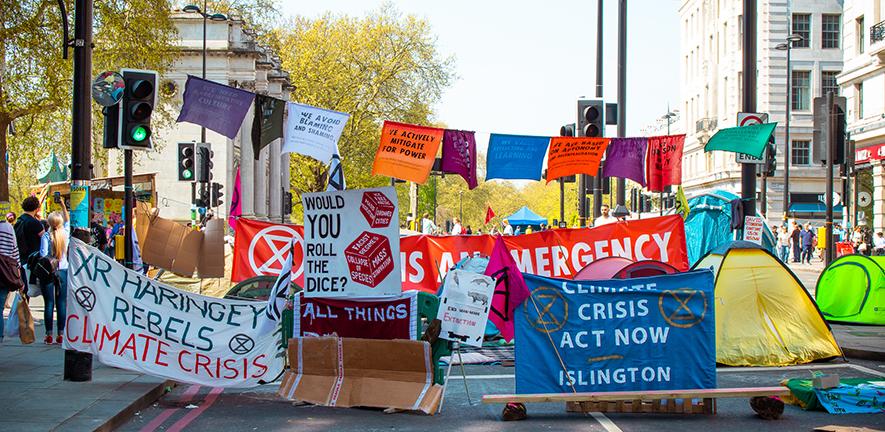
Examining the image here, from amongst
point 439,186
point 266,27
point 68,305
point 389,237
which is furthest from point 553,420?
point 439,186

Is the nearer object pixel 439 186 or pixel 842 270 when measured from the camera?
pixel 842 270

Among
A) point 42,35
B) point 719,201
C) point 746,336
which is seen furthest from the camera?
point 719,201

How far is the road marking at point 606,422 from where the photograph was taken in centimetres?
844

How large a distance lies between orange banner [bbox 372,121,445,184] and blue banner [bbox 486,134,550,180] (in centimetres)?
151

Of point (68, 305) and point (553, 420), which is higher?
point (68, 305)

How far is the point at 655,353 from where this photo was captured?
9266mm

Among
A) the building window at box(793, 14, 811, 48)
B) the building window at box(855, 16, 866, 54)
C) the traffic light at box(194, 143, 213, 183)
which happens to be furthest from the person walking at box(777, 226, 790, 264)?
the traffic light at box(194, 143, 213, 183)

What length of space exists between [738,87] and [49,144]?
170 ft

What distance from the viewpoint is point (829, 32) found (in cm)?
6419

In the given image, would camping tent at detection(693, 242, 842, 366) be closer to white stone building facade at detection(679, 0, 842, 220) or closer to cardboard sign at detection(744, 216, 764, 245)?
cardboard sign at detection(744, 216, 764, 245)

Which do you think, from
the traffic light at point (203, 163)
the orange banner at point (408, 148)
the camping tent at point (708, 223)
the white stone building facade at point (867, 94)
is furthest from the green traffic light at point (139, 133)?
the white stone building facade at point (867, 94)

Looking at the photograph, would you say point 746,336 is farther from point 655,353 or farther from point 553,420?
point 553,420

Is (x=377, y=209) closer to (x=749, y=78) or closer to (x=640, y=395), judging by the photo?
(x=640, y=395)

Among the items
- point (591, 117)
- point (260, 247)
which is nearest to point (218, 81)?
point (591, 117)
